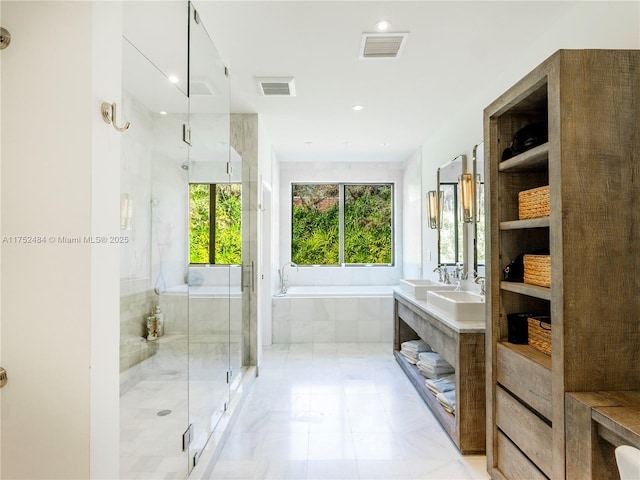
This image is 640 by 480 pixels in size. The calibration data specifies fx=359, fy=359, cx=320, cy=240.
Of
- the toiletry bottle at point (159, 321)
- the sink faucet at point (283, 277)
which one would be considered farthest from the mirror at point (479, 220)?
the sink faucet at point (283, 277)

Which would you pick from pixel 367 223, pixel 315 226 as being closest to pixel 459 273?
pixel 367 223

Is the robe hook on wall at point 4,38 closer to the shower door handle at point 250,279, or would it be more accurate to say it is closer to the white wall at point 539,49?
the white wall at point 539,49

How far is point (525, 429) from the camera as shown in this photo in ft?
5.45

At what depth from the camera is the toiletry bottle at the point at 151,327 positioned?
5.97 ft

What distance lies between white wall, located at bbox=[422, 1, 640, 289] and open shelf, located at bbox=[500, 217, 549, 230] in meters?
0.84

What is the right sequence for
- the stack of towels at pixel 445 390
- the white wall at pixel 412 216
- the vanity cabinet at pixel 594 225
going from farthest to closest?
the white wall at pixel 412 216 → the stack of towels at pixel 445 390 → the vanity cabinet at pixel 594 225

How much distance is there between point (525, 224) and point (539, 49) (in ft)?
4.08

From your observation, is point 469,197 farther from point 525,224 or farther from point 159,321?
point 159,321

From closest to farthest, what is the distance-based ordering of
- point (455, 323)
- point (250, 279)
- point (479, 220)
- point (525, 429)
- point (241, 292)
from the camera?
point (525, 429) → point (455, 323) → point (479, 220) → point (241, 292) → point (250, 279)

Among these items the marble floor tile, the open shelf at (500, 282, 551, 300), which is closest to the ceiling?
the open shelf at (500, 282, 551, 300)

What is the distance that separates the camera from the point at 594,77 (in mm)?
1398

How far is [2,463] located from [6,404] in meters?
0.16

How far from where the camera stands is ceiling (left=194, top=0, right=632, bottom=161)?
1.93m

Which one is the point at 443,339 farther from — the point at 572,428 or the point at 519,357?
the point at 572,428
